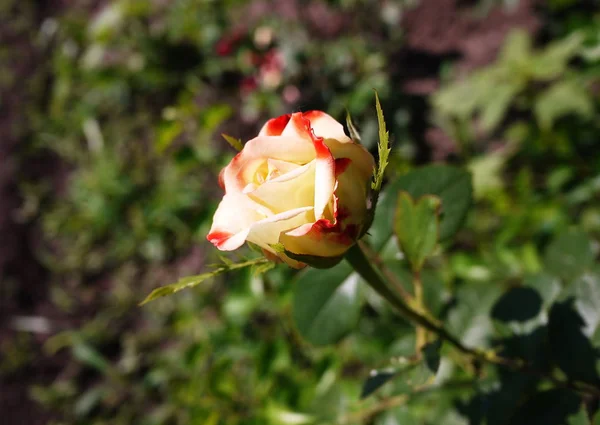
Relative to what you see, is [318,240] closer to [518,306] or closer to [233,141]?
[233,141]

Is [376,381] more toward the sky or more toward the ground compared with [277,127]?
more toward the ground

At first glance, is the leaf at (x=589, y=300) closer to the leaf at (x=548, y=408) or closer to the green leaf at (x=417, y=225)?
the leaf at (x=548, y=408)

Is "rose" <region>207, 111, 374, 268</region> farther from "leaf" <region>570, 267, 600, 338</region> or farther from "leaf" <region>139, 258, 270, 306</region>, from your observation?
"leaf" <region>570, 267, 600, 338</region>

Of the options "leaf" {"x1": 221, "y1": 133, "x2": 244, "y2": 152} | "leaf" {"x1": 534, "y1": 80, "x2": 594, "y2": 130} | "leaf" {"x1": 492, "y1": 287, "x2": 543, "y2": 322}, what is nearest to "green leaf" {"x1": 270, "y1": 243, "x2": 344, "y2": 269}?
"leaf" {"x1": 221, "y1": 133, "x2": 244, "y2": 152}

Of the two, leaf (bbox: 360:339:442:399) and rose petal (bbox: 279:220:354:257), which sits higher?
rose petal (bbox: 279:220:354:257)

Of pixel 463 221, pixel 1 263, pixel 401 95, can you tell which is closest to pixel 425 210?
pixel 463 221

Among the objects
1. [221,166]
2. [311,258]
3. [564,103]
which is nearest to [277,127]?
[311,258]
